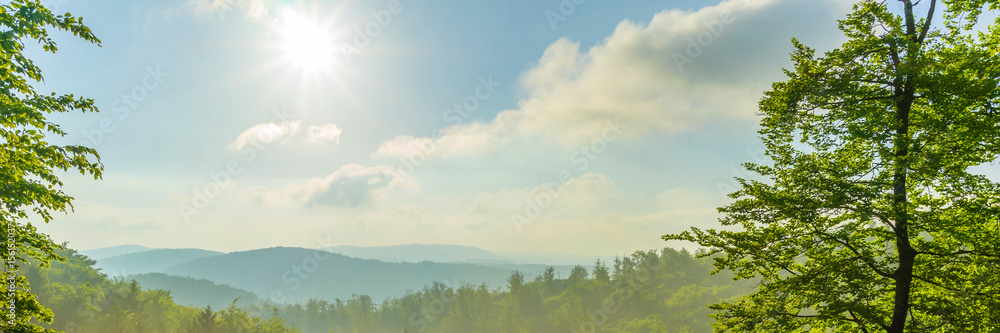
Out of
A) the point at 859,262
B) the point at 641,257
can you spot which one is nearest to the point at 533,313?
the point at 641,257

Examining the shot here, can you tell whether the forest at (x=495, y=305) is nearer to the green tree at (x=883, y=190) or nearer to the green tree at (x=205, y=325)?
the green tree at (x=205, y=325)

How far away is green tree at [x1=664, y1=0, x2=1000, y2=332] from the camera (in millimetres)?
8086

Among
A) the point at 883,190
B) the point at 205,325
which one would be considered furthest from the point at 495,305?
the point at 883,190

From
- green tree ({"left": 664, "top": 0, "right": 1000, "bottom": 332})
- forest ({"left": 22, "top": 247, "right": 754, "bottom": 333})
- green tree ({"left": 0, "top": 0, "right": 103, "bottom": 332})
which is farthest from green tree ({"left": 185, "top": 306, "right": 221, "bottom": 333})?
green tree ({"left": 664, "top": 0, "right": 1000, "bottom": 332})

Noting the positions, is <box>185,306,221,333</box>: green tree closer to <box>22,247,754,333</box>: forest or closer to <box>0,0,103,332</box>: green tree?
<box>22,247,754,333</box>: forest

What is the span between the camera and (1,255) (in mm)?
7645

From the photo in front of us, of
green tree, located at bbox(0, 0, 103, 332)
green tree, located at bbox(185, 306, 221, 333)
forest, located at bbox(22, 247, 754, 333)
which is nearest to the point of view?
green tree, located at bbox(0, 0, 103, 332)

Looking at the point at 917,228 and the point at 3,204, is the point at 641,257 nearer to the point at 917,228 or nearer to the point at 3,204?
the point at 917,228

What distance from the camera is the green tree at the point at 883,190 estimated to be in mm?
8086

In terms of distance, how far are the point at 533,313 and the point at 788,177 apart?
3739 inches

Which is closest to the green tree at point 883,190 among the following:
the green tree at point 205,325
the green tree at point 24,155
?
the green tree at point 24,155

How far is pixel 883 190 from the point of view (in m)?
8.62

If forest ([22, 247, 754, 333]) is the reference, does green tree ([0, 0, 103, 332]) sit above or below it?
above

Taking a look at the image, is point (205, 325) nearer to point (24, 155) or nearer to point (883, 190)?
point (24, 155)
